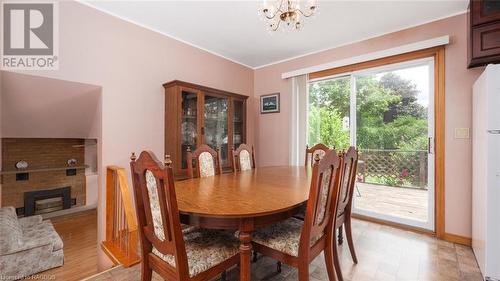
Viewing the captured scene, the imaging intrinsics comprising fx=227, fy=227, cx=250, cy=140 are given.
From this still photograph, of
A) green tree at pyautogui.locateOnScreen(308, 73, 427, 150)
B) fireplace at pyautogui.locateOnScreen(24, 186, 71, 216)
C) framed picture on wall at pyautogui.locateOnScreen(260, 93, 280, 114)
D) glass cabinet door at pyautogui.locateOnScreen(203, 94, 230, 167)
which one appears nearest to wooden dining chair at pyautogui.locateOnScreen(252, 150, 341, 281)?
glass cabinet door at pyautogui.locateOnScreen(203, 94, 230, 167)

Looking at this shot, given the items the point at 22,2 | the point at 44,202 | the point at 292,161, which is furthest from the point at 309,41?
the point at 44,202

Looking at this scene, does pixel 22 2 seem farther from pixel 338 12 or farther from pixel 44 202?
pixel 44 202

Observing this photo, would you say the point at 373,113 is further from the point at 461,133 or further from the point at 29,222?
the point at 29,222

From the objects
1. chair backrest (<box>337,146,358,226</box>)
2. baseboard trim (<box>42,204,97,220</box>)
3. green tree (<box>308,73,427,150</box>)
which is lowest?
baseboard trim (<box>42,204,97,220</box>)

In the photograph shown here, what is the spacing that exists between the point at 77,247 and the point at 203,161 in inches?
109

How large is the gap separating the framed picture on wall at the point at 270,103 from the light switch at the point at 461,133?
2.27 metres

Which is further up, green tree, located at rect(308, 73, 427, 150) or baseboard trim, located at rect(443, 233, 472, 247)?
green tree, located at rect(308, 73, 427, 150)

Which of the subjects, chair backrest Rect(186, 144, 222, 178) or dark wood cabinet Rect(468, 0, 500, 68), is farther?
chair backrest Rect(186, 144, 222, 178)

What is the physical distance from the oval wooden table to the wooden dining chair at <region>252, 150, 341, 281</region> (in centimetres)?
12

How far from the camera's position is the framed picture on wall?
385 cm

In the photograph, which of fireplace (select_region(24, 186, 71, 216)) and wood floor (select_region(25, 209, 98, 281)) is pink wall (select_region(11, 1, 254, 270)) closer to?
wood floor (select_region(25, 209, 98, 281))

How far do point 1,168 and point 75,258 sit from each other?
2.37m

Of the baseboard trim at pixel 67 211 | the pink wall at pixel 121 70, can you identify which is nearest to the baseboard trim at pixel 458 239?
the pink wall at pixel 121 70

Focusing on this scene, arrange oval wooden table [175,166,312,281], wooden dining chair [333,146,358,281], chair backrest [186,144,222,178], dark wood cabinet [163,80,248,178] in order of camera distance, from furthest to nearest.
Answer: dark wood cabinet [163,80,248,178] < chair backrest [186,144,222,178] < wooden dining chair [333,146,358,281] < oval wooden table [175,166,312,281]
